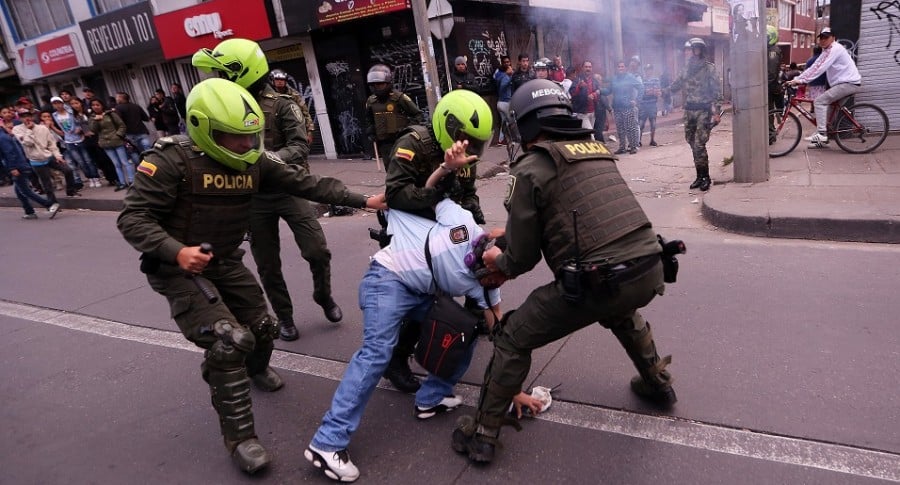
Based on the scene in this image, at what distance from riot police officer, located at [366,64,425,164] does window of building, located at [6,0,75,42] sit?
1408cm

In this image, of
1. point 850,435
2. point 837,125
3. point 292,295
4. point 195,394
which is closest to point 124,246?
point 292,295

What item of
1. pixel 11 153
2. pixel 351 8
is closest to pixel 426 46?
pixel 351 8

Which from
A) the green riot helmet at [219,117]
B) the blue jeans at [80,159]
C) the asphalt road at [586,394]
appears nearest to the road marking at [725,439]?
the asphalt road at [586,394]

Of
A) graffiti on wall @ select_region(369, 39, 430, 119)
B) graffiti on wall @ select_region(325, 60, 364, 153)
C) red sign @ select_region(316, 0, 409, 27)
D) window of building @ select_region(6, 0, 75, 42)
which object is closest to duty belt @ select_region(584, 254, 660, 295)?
red sign @ select_region(316, 0, 409, 27)

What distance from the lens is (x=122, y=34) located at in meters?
14.2

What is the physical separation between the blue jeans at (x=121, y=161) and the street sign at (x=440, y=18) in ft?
22.1

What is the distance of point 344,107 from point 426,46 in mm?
4340

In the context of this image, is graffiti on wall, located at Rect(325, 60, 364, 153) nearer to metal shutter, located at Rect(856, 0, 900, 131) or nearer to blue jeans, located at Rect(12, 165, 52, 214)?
blue jeans, located at Rect(12, 165, 52, 214)

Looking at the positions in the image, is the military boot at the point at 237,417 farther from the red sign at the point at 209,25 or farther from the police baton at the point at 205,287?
the red sign at the point at 209,25

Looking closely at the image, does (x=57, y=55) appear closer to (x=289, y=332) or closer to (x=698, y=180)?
(x=289, y=332)

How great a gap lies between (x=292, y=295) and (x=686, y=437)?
137 inches

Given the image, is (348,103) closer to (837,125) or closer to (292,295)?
(292,295)

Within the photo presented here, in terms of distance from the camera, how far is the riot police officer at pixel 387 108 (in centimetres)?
627

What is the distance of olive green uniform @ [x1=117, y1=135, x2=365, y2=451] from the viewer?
2.47 meters
